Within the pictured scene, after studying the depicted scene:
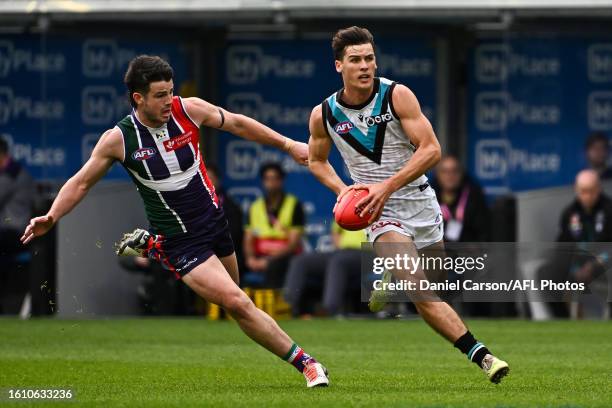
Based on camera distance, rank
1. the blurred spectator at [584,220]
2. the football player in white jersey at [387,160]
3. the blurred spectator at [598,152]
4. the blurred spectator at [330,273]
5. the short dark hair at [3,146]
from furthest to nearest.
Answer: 1. the short dark hair at [3,146]
2. the blurred spectator at [598,152]
3. the blurred spectator at [330,273]
4. the blurred spectator at [584,220]
5. the football player in white jersey at [387,160]

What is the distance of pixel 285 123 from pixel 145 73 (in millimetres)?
9398

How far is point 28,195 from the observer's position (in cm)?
1823

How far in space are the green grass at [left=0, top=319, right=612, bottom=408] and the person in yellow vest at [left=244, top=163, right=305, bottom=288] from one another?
947 mm

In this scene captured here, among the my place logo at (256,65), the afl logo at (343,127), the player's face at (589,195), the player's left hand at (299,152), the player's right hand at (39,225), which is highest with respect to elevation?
the my place logo at (256,65)

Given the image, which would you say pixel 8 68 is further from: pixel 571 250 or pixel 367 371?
pixel 367 371

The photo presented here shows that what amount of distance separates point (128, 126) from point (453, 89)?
9345mm

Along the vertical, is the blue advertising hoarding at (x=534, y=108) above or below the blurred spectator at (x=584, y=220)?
above

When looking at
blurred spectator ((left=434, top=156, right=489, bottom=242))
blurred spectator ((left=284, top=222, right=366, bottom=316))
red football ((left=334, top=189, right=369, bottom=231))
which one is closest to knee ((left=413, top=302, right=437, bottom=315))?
red football ((left=334, top=189, right=369, bottom=231))

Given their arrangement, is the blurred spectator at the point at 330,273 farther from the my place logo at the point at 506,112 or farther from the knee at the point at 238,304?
the knee at the point at 238,304

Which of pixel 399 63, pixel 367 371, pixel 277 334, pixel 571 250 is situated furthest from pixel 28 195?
pixel 277 334

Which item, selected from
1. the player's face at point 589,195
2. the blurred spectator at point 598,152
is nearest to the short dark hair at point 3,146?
the player's face at point 589,195

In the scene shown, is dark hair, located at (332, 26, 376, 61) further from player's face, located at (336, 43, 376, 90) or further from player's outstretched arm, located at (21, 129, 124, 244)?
player's outstretched arm, located at (21, 129, 124, 244)

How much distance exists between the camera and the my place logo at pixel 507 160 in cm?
1859

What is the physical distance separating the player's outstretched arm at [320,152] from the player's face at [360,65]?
1.13 feet
